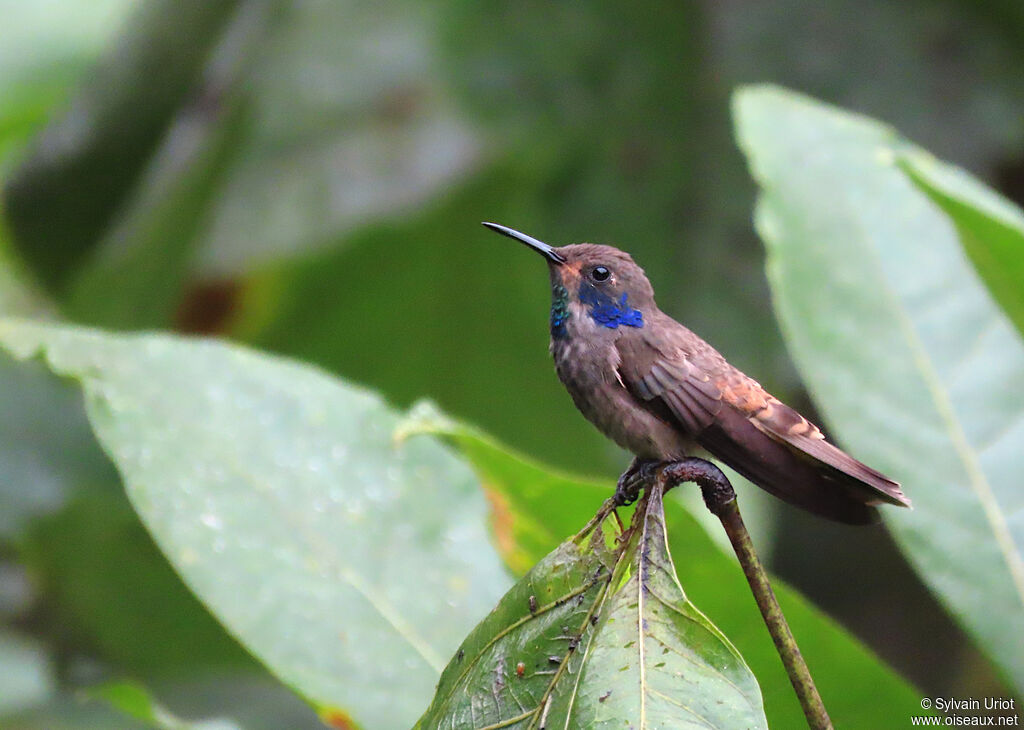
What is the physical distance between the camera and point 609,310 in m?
1.78

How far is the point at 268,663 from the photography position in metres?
2.04

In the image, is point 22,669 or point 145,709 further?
point 22,669

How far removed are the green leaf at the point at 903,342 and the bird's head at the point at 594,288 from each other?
0.73 metres

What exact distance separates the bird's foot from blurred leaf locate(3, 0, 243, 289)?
252 cm

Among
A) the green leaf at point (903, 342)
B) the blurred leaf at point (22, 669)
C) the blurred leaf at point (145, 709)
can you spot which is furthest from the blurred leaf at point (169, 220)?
the green leaf at point (903, 342)

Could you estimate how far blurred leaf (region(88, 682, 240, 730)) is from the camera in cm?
198

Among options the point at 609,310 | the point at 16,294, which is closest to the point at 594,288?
the point at 609,310

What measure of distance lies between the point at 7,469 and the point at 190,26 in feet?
4.92

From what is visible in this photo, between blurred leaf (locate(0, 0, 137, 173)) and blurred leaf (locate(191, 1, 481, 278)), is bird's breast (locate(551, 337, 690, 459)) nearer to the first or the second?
blurred leaf (locate(191, 1, 481, 278))

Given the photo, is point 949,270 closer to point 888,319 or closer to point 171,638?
point 888,319

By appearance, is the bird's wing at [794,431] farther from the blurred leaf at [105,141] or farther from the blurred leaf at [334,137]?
the blurred leaf at [334,137]

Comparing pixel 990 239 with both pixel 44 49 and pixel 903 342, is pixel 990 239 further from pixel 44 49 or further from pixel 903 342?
pixel 44 49

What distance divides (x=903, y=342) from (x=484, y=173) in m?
2.08

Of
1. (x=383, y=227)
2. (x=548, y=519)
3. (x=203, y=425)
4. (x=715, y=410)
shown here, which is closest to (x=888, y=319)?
(x=548, y=519)
